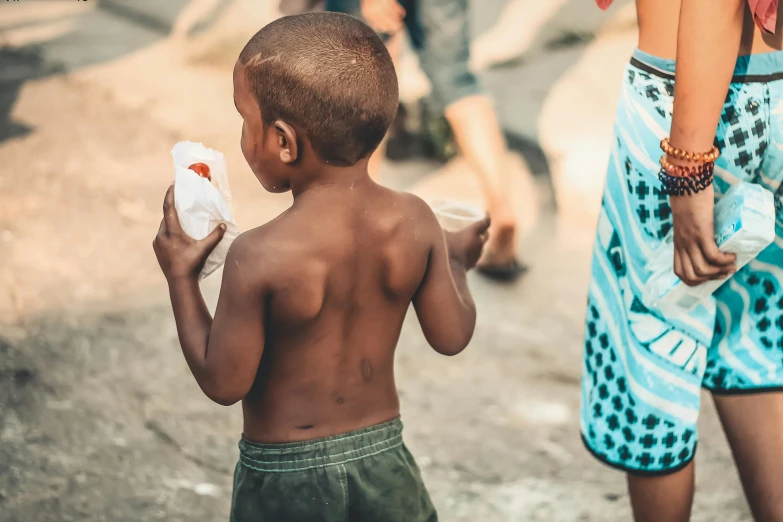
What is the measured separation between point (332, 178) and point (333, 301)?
191 millimetres

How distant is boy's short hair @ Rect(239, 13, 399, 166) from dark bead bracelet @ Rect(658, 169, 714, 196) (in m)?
0.54

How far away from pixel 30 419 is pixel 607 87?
336 cm

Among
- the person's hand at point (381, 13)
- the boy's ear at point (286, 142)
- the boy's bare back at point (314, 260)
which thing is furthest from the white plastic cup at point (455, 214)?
the person's hand at point (381, 13)

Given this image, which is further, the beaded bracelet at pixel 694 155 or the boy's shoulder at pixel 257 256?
the beaded bracelet at pixel 694 155

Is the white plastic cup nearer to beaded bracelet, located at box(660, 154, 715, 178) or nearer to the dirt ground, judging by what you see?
beaded bracelet, located at box(660, 154, 715, 178)

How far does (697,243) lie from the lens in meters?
1.69

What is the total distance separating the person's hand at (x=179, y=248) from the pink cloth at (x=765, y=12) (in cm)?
94

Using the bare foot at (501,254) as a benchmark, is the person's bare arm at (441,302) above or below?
above

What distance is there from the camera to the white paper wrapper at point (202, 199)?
1.50m

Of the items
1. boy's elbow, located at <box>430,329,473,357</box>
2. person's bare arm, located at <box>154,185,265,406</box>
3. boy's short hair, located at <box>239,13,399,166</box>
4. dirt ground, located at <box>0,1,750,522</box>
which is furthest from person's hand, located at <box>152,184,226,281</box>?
dirt ground, located at <box>0,1,750,522</box>

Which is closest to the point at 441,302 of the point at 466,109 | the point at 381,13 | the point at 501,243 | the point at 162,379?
the point at 162,379

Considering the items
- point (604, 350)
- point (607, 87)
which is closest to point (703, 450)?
point (604, 350)

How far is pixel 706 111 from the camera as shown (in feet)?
5.22

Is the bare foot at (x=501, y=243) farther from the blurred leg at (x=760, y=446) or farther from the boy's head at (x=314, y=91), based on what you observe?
the boy's head at (x=314, y=91)
